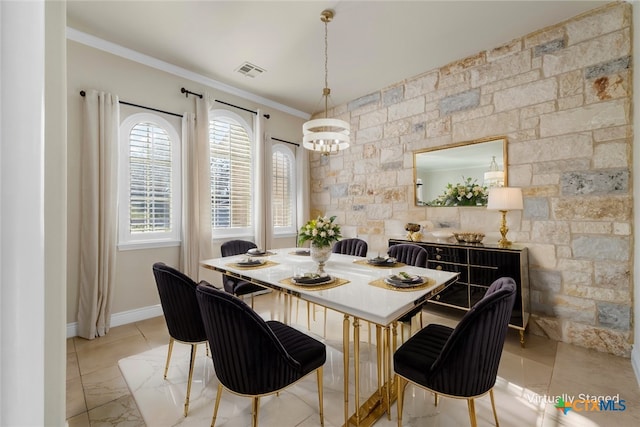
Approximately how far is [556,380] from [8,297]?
3.01 meters

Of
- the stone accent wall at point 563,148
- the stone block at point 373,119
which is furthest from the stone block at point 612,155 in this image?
the stone block at point 373,119

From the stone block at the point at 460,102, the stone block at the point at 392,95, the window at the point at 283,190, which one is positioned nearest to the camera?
the stone block at the point at 460,102

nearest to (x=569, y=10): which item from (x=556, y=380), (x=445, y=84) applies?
(x=445, y=84)

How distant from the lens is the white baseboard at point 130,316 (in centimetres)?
281

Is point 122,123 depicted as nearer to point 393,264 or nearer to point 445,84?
point 393,264

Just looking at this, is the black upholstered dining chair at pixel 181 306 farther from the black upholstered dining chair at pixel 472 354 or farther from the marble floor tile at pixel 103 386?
A: the black upholstered dining chair at pixel 472 354

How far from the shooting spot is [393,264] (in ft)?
7.83

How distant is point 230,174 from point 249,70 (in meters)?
1.41

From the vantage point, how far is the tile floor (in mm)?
1729

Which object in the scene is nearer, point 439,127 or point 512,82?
point 512,82

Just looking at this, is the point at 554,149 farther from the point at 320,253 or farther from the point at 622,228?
the point at 320,253

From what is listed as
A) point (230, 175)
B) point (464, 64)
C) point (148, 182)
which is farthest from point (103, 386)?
point (464, 64)

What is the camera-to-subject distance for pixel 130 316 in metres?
3.14

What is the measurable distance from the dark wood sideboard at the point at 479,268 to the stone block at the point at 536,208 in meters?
0.35
